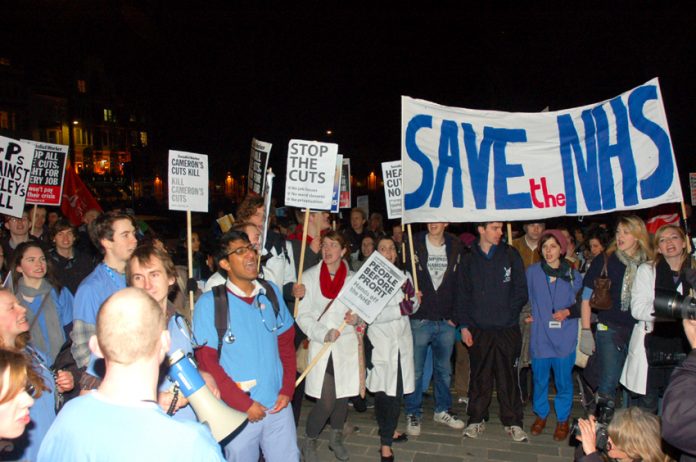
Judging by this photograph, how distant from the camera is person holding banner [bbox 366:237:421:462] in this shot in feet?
18.2

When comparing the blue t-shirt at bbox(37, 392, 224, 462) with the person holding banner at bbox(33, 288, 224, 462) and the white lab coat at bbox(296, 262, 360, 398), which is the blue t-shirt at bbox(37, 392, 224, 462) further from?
the white lab coat at bbox(296, 262, 360, 398)

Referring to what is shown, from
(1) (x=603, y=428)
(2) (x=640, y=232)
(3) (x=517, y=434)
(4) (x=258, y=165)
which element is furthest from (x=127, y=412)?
(4) (x=258, y=165)

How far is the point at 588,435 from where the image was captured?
3295 millimetres

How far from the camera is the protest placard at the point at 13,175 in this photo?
7504 mm

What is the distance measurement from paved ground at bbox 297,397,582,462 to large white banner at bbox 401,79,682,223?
7.73 feet

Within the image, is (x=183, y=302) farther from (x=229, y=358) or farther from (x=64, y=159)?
(x=64, y=159)

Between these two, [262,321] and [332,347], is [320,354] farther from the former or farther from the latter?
[262,321]

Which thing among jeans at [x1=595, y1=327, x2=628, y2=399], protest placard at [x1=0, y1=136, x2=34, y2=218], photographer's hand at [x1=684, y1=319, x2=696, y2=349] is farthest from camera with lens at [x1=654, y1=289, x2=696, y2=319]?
protest placard at [x1=0, y1=136, x2=34, y2=218]

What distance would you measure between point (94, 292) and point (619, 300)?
4836mm

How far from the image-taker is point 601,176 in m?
6.26

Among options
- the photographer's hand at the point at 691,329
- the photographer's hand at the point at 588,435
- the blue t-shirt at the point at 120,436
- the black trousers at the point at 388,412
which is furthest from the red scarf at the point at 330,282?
the blue t-shirt at the point at 120,436

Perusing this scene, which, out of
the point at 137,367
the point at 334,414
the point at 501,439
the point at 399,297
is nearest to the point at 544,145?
the point at 399,297

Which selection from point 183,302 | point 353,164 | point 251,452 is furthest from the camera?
point 353,164

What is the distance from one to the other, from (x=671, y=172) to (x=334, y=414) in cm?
428
